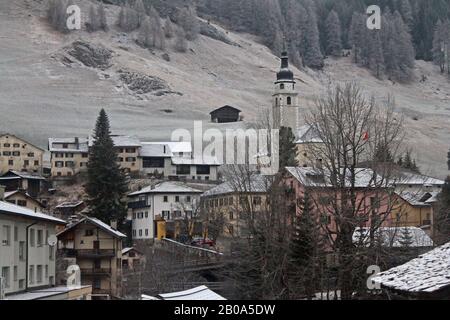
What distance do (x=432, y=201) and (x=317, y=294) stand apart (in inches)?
1092

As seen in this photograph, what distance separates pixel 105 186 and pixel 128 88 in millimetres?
68852

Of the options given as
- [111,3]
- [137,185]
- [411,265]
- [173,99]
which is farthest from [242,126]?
[411,265]

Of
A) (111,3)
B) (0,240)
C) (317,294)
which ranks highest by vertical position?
(111,3)

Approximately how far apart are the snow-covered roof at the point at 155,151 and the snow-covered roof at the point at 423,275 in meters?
74.0

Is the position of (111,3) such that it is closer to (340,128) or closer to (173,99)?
(173,99)

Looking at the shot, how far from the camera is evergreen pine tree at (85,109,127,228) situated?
205 feet

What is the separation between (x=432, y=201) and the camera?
60094 millimetres

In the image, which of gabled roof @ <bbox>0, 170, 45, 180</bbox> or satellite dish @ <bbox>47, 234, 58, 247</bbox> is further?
gabled roof @ <bbox>0, 170, 45, 180</bbox>

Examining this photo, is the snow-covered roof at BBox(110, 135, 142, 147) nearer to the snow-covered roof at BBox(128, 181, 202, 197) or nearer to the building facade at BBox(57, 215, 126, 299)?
the snow-covered roof at BBox(128, 181, 202, 197)

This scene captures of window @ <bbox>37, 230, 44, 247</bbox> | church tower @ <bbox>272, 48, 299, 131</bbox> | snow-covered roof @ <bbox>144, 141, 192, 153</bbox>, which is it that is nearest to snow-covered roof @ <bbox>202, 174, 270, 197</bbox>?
window @ <bbox>37, 230, 44, 247</bbox>

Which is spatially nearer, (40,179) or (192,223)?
(192,223)

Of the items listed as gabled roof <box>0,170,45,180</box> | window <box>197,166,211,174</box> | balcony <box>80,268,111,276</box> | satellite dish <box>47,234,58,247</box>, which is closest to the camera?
satellite dish <box>47,234,58,247</box>

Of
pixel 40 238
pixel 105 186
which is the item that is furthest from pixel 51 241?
pixel 105 186

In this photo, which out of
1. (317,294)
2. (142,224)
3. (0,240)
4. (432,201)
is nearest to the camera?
(0,240)
